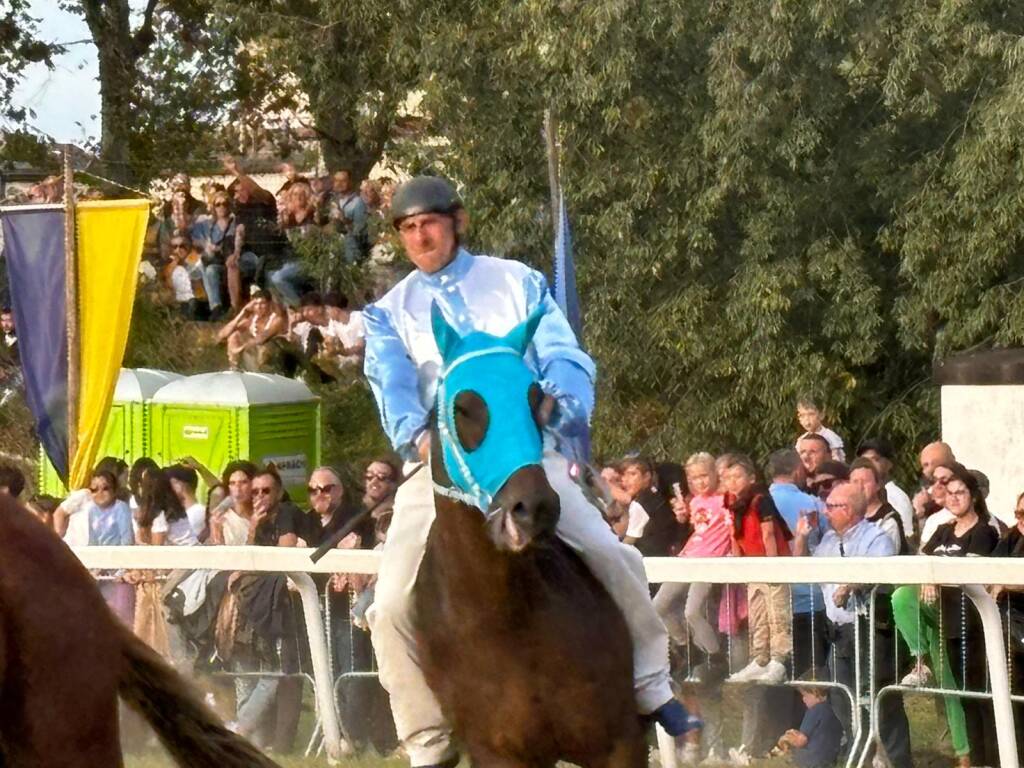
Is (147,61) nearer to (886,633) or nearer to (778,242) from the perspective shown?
(778,242)

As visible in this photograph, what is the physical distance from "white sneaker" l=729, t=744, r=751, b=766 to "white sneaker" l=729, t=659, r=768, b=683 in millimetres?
304

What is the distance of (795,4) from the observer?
1559cm

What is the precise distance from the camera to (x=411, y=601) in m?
6.43

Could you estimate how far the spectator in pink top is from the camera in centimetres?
875

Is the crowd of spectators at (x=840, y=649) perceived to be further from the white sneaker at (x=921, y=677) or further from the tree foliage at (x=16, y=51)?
the tree foliage at (x=16, y=51)

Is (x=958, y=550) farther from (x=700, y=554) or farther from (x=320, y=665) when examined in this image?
(x=320, y=665)

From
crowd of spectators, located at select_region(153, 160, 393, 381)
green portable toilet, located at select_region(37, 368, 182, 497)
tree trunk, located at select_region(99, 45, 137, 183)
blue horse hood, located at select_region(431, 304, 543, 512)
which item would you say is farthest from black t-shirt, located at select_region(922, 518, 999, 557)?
tree trunk, located at select_region(99, 45, 137, 183)

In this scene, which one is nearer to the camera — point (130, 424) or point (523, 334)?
point (523, 334)

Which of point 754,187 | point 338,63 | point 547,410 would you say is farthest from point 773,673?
point 338,63

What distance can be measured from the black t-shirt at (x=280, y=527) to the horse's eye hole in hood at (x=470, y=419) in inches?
212

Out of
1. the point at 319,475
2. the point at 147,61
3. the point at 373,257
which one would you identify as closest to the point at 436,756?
the point at 319,475

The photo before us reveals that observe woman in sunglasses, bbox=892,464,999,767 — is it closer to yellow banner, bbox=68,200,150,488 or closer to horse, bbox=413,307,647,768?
horse, bbox=413,307,647,768

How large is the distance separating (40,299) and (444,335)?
28.0 feet

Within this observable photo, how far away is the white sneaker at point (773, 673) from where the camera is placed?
8.80 metres
